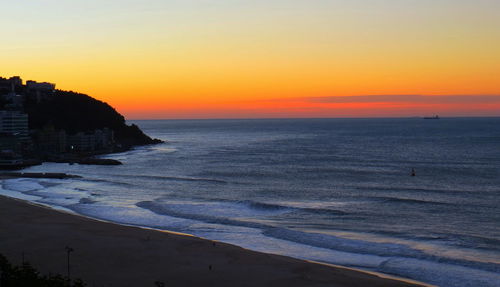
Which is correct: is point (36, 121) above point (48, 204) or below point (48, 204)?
above

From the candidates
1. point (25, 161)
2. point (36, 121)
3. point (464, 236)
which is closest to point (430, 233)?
point (464, 236)

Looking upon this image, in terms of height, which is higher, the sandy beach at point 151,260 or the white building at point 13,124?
the white building at point 13,124

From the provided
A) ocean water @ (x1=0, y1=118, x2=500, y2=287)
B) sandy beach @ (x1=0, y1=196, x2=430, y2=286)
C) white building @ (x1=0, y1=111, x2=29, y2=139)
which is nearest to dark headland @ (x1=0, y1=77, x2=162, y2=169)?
white building @ (x1=0, y1=111, x2=29, y2=139)

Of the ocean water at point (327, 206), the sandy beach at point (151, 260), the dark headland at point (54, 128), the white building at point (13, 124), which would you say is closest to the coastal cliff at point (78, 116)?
the dark headland at point (54, 128)

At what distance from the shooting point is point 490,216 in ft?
130

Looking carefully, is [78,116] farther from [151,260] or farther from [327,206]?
[151,260]

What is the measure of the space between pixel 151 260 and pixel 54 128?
11086 cm

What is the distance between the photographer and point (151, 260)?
28625mm

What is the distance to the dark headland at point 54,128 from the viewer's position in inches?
3991

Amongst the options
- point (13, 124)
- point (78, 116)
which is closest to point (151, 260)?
point (13, 124)

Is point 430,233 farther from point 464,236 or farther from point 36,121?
point 36,121

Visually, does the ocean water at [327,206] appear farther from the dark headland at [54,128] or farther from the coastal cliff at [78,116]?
the coastal cliff at [78,116]

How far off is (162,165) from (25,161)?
90.7 feet

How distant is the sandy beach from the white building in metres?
87.3
